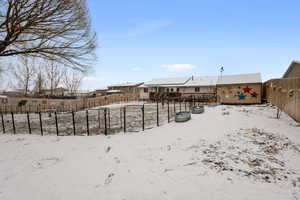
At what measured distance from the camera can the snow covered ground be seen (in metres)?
2.74

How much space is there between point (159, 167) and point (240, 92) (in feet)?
58.5

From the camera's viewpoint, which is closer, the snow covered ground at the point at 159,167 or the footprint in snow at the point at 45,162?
the snow covered ground at the point at 159,167

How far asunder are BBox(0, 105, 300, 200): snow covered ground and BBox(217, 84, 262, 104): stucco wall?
12.7m

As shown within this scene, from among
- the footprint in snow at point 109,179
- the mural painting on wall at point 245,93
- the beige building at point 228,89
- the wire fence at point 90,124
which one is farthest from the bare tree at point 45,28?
the mural painting on wall at point 245,93

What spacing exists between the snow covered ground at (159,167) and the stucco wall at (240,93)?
12.7 meters

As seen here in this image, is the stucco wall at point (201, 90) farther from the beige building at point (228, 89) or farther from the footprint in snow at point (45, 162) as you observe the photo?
the footprint in snow at point (45, 162)

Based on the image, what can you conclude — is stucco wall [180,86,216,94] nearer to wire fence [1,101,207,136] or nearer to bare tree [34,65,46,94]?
wire fence [1,101,207,136]

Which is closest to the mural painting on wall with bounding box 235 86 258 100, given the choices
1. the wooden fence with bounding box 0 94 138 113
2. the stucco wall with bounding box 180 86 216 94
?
the stucco wall with bounding box 180 86 216 94

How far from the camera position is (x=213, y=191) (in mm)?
2689

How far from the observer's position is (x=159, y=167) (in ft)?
12.1

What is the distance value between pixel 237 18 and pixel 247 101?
949cm

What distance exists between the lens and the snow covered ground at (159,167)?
9.00 ft

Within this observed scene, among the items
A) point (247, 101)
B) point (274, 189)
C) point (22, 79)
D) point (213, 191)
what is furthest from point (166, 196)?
point (22, 79)

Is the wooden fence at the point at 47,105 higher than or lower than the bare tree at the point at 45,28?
lower
